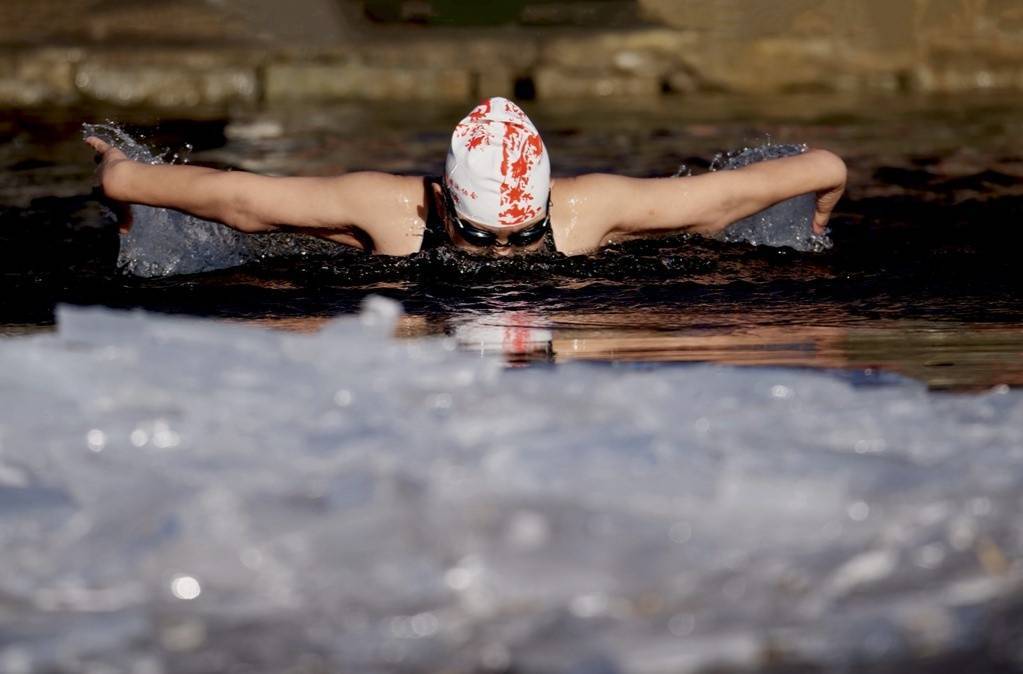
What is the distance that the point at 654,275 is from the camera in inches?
213

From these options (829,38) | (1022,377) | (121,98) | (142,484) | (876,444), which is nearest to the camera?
(142,484)

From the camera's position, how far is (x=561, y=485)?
2688 millimetres

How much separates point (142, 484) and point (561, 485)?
813 millimetres

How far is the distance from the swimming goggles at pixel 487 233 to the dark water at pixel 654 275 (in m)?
0.21

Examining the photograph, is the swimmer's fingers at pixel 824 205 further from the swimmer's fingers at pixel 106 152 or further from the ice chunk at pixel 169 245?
the swimmer's fingers at pixel 106 152

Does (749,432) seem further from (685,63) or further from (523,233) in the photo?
(685,63)

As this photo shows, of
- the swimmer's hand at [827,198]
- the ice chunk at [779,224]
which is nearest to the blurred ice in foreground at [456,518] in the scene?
the swimmer's hand at [827,198]

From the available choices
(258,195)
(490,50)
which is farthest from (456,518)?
(490,50)

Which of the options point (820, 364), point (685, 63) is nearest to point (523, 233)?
point (820, 364)

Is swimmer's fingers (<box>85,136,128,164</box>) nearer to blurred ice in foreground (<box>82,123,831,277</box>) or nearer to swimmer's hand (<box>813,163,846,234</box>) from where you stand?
blurred ice in foreground (<box>82,123,831,277</box>)

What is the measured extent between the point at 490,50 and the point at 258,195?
583 centimetres

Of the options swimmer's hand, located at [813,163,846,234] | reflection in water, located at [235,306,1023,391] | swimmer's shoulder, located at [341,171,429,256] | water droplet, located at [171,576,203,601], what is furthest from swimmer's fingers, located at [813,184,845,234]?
water droplet, located at [171,576,203,601]

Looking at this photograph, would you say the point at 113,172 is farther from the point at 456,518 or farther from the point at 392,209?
the point at 456,518

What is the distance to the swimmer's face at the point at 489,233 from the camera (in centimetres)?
497
